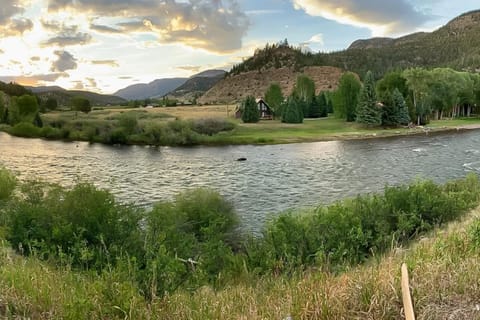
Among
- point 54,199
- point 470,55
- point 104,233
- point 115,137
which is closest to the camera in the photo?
point 104,233

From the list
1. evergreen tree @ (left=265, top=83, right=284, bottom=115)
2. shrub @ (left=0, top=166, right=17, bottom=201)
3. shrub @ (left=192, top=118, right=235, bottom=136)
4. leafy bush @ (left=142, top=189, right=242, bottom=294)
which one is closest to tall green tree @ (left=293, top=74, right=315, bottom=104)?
evergreen tree @ (left=265, top=83, right=284, bottom=115)

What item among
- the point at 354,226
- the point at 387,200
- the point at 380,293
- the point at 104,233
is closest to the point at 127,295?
the point at 380,293

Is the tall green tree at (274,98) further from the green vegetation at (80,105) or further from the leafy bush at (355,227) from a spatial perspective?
the leafy bush at (355,227)

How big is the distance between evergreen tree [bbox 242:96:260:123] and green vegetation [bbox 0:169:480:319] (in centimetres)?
6845

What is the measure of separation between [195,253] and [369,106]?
222 ft

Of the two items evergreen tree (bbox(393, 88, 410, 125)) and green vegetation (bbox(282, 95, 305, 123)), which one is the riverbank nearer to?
green vegetation (bbox(282, 95, 305, 123))

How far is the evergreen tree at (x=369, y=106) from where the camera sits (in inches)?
2963

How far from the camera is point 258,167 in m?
43.0

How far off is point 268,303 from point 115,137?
2651 inches

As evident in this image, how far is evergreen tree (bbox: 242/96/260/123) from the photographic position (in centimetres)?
8994

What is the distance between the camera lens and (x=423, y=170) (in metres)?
35.8

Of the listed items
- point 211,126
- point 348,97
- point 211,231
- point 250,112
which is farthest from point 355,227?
point 250,112

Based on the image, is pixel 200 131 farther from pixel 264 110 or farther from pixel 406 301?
pixel 406 301

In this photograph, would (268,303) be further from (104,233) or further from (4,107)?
(4,107)
